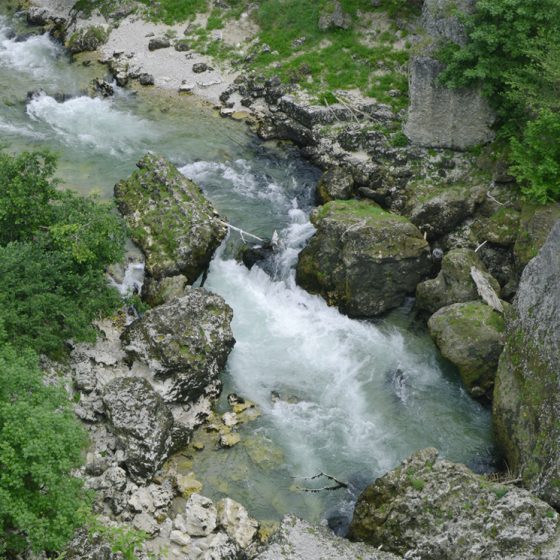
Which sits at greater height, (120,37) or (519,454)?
(120,37)

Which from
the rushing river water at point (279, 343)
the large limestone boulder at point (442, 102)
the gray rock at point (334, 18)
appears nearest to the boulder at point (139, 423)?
the rushing river water at point (279, 343)

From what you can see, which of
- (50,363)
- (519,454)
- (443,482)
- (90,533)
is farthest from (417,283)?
(90,533)

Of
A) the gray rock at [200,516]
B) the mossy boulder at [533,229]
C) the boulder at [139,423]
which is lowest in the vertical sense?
the gray rock at [200,516]

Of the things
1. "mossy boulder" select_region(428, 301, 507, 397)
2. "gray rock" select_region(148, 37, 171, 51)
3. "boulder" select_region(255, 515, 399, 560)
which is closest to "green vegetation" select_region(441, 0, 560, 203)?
"mossy boulder" select_region(428, 301, 507, 397)

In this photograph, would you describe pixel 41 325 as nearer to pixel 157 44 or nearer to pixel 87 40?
pixel 157 44

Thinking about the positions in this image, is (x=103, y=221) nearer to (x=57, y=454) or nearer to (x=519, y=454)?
(x=57, y=454)

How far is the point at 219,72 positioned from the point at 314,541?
3136 centimetres

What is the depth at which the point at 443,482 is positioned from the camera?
17.0 meters

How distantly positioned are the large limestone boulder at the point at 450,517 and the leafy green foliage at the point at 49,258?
10.7 meters

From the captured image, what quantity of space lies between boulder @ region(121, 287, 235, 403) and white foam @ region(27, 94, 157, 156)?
13.5 m

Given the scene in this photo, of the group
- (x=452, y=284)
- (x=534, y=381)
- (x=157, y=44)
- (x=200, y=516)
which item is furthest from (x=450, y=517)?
(x=157, y=44)

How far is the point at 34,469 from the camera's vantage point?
1373cm

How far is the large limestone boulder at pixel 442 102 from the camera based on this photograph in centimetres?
2811

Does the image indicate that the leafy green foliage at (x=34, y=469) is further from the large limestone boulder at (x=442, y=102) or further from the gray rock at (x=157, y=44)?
the gray rock at (x=157, y=44)
